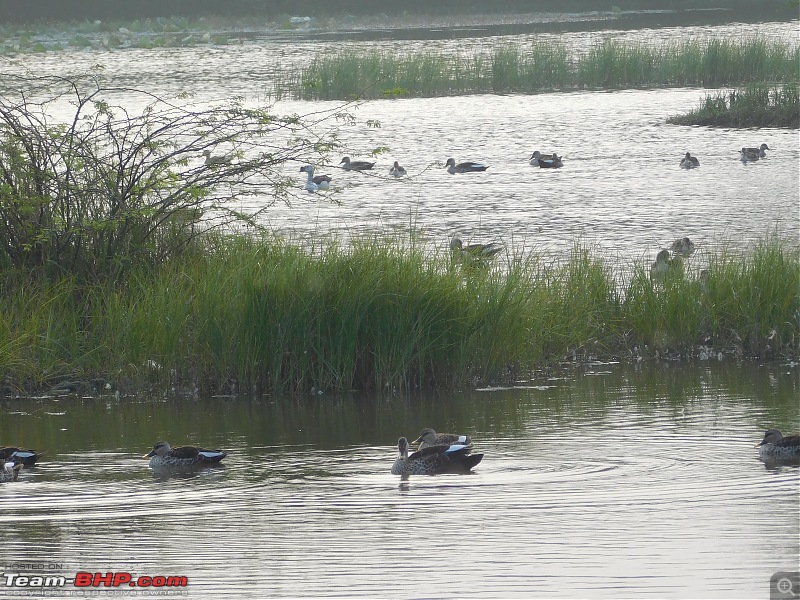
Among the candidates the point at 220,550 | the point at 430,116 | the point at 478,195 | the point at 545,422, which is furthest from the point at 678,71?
the point at 220,550

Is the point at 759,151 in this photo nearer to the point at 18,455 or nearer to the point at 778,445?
the point at 778,445

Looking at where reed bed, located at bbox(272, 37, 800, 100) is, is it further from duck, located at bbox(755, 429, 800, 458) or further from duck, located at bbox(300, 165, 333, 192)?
duck, located at bbox(755, 429, 800, 458)

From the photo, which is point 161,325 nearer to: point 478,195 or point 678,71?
point 478,195

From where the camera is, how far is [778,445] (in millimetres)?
8305

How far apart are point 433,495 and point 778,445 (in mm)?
2249

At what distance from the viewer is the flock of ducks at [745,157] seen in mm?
27969

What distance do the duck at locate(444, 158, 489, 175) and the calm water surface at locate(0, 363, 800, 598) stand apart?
17478mm

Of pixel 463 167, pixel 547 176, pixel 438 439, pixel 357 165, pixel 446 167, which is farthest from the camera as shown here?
A: pixel 446 167

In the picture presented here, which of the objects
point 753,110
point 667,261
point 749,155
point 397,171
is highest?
point 753,110

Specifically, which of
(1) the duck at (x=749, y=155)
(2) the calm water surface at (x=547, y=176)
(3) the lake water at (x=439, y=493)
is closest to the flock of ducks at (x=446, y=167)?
(2) the calm water surface at (x=547, y=176)

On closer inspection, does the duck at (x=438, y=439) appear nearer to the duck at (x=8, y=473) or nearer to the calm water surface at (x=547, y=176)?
the duck at (x=8, y=473)

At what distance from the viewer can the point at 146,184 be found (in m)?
12.4

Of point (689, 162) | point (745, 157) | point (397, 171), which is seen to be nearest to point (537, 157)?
point (689, 162)

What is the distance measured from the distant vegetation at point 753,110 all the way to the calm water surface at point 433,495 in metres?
24.5
